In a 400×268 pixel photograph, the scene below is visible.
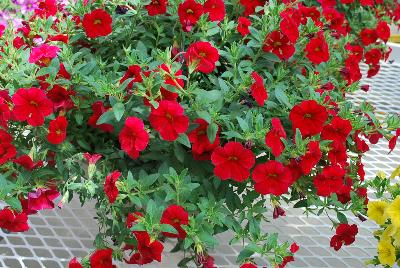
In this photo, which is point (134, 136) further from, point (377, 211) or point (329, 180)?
point (377, 211)

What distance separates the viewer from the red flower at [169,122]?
1.43 m

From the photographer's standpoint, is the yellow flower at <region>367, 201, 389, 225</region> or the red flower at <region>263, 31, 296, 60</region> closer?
the yellow flower at <region>367, 201, 389, 225</region>

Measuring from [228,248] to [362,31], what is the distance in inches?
61.2

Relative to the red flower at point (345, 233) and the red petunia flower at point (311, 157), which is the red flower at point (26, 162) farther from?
the red flower at point (345, 233)

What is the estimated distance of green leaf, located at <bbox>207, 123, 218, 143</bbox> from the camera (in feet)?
4.85

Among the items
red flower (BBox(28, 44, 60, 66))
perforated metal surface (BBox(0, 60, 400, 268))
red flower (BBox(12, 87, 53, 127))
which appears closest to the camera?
red flower (BBox(12, 87, 53, 127))

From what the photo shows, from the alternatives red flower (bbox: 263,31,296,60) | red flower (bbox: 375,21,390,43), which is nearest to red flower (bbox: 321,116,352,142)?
red flower (bbox: 263,31,296,60)

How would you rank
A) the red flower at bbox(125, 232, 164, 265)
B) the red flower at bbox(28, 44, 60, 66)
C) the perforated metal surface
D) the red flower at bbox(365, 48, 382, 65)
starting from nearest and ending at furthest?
the red flower at bbox(125, 232, 164, 265)
the red flower at bbox(28, 44, 60, 66)
the perforated metal surface
the red flower at bbox(365, 48, 382, 65)

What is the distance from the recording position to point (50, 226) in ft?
6.77

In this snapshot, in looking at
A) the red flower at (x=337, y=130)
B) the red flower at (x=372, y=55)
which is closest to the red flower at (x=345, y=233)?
the red flower at (x=337, y=130)

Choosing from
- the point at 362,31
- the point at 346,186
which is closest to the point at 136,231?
the point at 346,186

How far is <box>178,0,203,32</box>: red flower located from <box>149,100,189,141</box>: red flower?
33 cm

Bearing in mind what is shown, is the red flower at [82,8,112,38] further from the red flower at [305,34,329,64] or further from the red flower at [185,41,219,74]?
the red flower at [305,34,329,64]

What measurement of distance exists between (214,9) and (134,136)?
1.62ft
